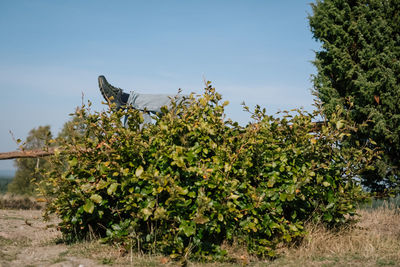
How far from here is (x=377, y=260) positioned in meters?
3.50

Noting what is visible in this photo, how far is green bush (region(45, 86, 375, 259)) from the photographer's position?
3383mm

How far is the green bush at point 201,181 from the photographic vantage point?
3383 mm

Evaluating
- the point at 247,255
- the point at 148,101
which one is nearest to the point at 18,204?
the point at 148,101

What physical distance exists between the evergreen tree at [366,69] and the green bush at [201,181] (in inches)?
117

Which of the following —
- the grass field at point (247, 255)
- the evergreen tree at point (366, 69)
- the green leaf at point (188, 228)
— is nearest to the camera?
the green leaf at point (188, 228)

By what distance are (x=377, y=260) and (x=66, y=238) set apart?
385 cm

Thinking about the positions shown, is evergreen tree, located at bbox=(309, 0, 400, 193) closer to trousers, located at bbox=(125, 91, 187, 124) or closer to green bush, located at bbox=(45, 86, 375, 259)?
green bush, located at bbox=(45, 86, 375, 259)

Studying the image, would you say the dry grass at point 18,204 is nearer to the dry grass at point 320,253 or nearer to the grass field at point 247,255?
the grass field at point 247,255

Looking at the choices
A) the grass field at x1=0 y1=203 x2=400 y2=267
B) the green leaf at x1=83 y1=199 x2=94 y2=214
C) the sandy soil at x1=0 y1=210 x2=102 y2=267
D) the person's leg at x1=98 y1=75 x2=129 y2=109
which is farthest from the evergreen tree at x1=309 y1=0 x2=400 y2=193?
the sandy soil at x1=0 y1=210 x2=102 y2=267

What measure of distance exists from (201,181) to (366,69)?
560 centimetres

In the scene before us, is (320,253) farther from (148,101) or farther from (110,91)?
(110,91)

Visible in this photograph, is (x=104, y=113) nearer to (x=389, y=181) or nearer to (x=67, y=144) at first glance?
(x=67, y=144)

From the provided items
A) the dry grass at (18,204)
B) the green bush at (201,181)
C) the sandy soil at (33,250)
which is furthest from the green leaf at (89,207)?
the dry grass at (18,204)

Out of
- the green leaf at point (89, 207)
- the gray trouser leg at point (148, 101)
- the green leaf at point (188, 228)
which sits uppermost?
the gray trouser leg at point (148, 101)
